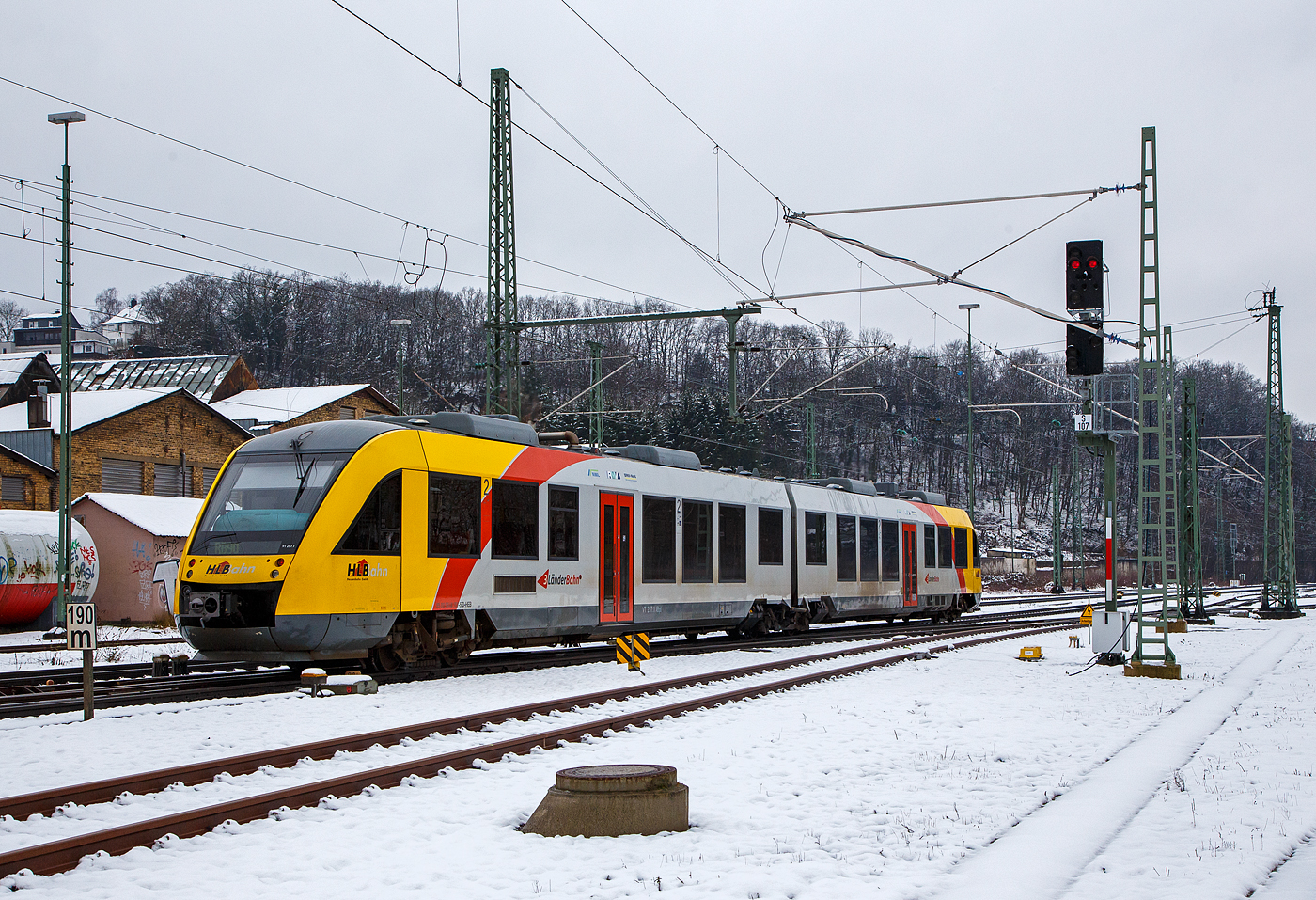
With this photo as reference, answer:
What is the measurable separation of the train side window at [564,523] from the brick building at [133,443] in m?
24.0

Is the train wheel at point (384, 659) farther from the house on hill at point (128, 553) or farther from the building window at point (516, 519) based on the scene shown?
the house on hill at point (128, 553)

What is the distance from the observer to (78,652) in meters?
21.9

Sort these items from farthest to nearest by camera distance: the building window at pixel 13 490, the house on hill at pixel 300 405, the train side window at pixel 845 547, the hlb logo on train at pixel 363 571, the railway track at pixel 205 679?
the house on hill at pixel 300 405 < the building window at pixel 13 490 < the train side window at pixel 845 547 < the hlb logo on train at pixel 363 571 < the railway track at pixel 205 679

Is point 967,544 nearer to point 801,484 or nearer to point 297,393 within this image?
point 801,484

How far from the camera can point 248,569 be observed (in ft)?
45.1

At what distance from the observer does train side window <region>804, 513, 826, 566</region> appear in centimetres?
2498

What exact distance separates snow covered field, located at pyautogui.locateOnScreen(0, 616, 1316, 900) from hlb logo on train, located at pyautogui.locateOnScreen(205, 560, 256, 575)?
150 cm

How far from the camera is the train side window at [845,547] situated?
26297mm

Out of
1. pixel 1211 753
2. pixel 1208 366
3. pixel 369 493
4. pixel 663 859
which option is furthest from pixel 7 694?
pixel 1208 366

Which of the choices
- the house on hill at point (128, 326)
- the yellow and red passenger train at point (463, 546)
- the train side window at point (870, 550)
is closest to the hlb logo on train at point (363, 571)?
Result: the yellow and red passenger train at point (463, 546)

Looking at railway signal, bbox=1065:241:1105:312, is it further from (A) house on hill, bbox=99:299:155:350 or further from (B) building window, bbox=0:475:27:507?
(A) house on hill, bbox=99:299:155:350

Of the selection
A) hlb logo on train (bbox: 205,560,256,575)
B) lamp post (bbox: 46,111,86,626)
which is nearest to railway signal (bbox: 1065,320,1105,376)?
hlb logo on train (bbox: 205,560,256,575)

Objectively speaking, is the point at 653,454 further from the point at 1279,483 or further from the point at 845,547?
the point at 1279,483

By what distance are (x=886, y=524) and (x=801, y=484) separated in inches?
158
